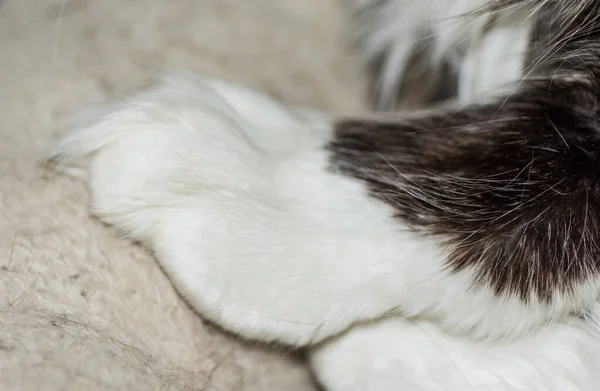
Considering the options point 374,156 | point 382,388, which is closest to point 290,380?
point 382,388

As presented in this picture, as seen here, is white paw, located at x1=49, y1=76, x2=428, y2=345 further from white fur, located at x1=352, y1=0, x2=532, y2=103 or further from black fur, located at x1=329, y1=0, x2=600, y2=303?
white fur, located at x1=352, y1=0, x2=532, y2=103

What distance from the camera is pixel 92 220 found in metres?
0.76

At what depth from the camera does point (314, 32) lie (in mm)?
1140

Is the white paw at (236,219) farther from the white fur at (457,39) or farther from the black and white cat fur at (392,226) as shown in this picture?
the white fur at (457,39)

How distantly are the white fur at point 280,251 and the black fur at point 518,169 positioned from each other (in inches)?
1.0

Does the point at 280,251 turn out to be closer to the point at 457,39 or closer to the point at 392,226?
the point at 392,226

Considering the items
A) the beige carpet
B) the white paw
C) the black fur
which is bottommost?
the beige carpet

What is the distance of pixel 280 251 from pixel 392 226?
0.37 feet

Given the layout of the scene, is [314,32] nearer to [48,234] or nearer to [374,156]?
[374,156]

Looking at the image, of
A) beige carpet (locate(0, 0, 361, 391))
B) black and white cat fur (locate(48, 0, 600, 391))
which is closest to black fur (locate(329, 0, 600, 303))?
black and white cat fur (locate(48, 0, 600, 391))

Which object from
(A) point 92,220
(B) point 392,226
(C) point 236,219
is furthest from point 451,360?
(A) point 92,220

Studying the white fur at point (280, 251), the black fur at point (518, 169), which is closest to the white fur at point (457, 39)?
the black fur at point (518, 169)

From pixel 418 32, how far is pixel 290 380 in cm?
49

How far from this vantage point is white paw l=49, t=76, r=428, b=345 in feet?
2.36
